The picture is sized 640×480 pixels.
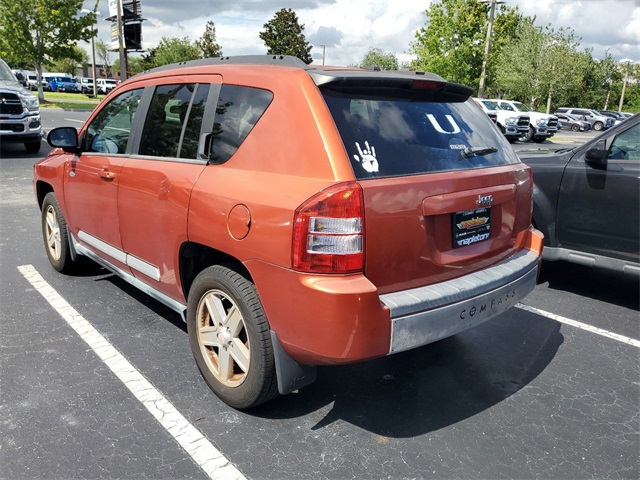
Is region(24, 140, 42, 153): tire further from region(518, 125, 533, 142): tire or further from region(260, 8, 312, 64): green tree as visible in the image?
region(260, 8, 312, 64): green tree

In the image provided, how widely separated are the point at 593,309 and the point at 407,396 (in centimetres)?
247

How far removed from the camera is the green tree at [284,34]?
76938 millimetres

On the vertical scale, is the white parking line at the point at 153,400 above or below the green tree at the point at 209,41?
below

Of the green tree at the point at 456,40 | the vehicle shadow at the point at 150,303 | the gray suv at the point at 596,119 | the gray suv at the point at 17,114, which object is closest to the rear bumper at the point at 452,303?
the vehicle shadow at the point at 150,303

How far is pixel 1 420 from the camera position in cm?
276

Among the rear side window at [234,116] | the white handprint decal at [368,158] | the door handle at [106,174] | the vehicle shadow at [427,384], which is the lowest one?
the vehicle shadow at [427,384]

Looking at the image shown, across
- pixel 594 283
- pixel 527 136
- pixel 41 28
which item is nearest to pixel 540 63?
pixel 527 136

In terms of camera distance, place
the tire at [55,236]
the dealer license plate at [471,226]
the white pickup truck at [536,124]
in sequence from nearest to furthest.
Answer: the dealer license plate at [471,226] < the tire at [55,236] < the white pickup truck at [536,124]

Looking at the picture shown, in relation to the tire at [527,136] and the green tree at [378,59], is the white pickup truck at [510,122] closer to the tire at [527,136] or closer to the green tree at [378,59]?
the tire at [527,136]

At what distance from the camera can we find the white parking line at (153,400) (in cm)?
249

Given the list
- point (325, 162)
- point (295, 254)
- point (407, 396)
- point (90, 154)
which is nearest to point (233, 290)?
point (295, 254)

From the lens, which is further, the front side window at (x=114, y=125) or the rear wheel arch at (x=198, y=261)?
the front side window at (x=114, y=125)

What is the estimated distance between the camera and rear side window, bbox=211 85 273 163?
2793 mm

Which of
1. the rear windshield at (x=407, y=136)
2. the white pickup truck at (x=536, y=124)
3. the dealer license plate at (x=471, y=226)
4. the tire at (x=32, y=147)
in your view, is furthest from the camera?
the white pickup truck at (x=536, y=124)
